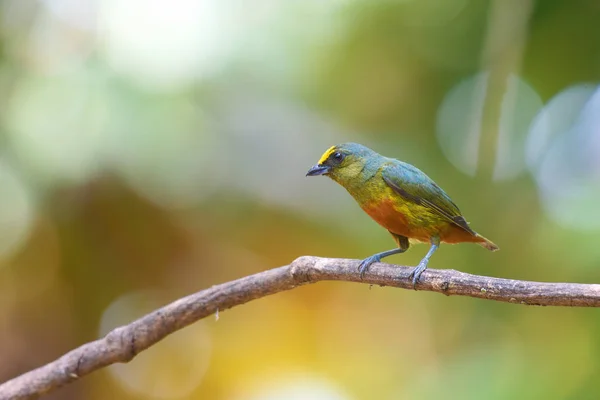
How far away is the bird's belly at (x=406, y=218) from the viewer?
121 inches

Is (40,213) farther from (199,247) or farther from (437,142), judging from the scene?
(437,142)

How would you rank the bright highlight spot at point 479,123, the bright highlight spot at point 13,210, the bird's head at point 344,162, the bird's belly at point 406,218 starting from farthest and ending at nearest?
the bright highlight spot at point 13,210
the bright highlight spot at point 479,123
the bird's head at point 344,162
the bird's belly at point 406,218

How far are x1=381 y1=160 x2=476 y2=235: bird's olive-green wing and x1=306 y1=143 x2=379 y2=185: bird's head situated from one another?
0.16 metres

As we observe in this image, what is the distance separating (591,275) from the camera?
5246 millimetres

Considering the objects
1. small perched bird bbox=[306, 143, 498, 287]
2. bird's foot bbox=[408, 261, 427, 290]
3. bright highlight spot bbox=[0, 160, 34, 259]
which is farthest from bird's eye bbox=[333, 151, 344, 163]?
bright highlight spot bbox=[0, 160, 34, 259]

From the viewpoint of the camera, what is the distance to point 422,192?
3062mm

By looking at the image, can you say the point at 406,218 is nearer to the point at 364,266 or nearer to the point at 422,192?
the point at 422,192

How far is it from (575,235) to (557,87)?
1543 mm

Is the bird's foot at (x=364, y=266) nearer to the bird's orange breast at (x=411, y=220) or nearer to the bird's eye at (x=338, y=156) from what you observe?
the bird's orange breast at (x=411, y=220)

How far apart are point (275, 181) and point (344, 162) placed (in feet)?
11.5

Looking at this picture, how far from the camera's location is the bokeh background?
579 cm

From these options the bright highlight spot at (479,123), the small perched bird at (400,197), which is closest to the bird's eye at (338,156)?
the small perched bird at (400,197)

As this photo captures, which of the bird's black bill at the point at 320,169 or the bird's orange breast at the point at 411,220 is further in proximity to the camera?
the bird's black bill at the point at 320,169

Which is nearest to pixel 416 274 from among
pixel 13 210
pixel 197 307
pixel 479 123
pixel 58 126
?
pixel 197 307
